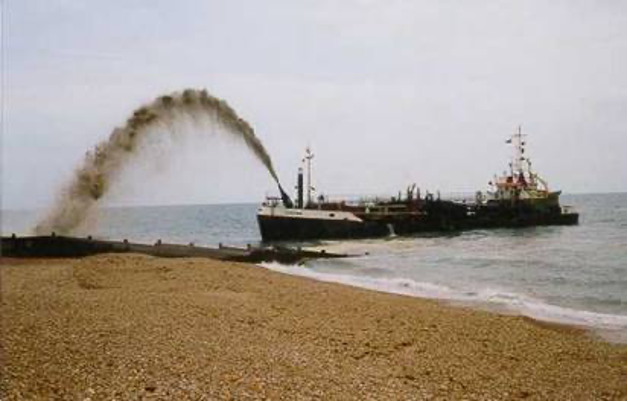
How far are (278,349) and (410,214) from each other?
3244cm

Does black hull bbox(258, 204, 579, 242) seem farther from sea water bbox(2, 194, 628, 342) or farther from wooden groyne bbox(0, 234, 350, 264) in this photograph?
wooden groyne bbox(0, 234, 350, 264)

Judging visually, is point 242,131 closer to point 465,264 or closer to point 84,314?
point 465,264

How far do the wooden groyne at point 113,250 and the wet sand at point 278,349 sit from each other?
370 inches

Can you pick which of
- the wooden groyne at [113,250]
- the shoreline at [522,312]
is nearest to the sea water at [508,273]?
the shoreline at [522,312]

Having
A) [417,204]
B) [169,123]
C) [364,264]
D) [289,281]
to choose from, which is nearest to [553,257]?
[364,264]

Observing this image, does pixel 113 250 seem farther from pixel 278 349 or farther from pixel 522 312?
pixel 278 349

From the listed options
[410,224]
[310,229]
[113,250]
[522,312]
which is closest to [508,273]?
[522,312]

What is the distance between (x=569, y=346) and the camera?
8508mm

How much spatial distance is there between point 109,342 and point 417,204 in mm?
35072

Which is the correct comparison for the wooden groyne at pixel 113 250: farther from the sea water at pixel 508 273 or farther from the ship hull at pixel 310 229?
the ship hull at pixel 310 229

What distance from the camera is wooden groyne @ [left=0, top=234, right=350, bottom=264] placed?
874 inches

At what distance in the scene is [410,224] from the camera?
129 ft

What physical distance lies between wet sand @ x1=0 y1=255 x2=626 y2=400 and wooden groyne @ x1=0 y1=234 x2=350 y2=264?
941 centimetres

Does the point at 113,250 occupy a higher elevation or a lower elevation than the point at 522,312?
higher
